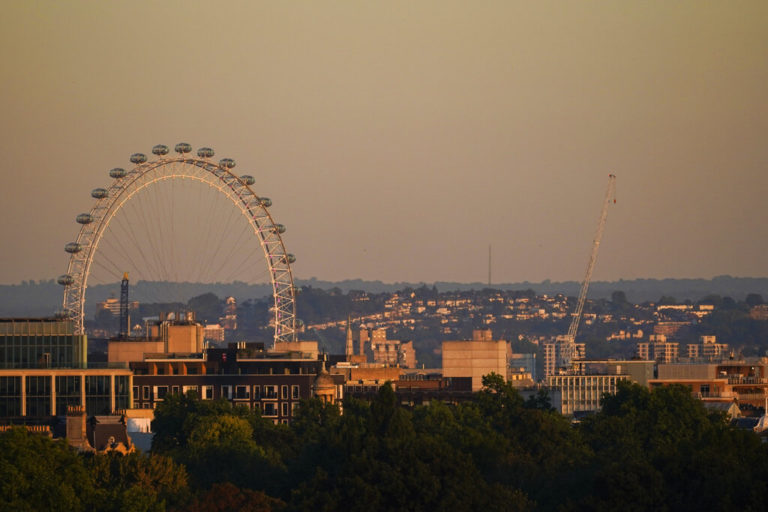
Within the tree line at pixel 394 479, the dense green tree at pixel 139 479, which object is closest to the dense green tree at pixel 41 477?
the tree line at pixel 394 479

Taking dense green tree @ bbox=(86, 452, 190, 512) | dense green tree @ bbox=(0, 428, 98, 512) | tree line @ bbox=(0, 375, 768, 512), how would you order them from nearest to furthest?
tree line @ bbox=(0, 375, 768, 512) → dense green tree @ bbox=(0, 428, 98, 512) → dense green tree @ bbox=(86, 452, 190, 512)

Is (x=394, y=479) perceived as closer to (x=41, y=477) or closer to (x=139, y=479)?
(x=41, y=477)

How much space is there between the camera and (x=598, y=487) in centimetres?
14025

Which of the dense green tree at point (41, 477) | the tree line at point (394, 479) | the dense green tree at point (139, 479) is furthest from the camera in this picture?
the dense green tree at point (139, 479)

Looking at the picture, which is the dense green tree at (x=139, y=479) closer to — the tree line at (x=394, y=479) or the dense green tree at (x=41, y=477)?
the tree line at (x=394, y=479)

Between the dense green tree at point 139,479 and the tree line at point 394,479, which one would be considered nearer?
the tree line at point 394,479

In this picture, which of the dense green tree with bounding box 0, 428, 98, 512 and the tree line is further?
the dense green tree with bounding box 0, 428, 98, 512

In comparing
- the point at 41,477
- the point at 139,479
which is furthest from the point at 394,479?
the point at 139,479

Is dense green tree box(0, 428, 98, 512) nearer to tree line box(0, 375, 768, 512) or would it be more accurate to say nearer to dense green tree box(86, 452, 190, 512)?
tree line box(0, 375, 768, 512)

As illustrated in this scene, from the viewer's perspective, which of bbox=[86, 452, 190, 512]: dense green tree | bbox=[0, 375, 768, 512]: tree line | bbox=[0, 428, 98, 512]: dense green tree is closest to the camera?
bbox=[0, 375, 768, 512]: tree line

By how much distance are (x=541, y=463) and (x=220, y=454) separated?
27993 millimetres

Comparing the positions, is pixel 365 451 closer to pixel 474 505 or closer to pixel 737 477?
pixel 474 505

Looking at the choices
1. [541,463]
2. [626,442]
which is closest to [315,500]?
[541,463]

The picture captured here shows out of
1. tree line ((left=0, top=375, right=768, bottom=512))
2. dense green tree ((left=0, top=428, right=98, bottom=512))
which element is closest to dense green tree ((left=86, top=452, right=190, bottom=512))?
tree line ((left=0, top=375, right=768, bottom=512))
